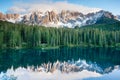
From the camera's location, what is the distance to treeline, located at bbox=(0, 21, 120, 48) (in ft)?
303

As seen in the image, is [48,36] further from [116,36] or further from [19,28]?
[116,36]

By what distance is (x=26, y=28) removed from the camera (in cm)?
10275

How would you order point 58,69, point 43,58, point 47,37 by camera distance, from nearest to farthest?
point 58,69 → point 43,58 → point 47,37

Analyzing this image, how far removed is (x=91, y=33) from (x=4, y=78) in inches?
3172

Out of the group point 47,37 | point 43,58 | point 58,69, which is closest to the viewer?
point 58,69

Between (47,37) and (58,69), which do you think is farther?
(47,37)

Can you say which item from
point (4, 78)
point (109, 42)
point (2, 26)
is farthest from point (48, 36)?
point (4, 78)

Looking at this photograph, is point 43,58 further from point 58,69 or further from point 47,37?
point 47,37

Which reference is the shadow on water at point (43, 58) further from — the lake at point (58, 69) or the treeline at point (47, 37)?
the treeline at point (47, 37)

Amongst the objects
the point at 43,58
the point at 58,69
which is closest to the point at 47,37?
the point at 43,58

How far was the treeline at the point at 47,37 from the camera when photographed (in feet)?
303

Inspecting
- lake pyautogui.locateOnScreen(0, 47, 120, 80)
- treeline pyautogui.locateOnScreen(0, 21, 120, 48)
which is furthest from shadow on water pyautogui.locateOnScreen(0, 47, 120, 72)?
treeline pyautogui.locateOnScreen(0, 21, 120, 48)

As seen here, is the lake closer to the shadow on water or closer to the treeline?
the shadow on water

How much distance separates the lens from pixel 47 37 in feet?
335
